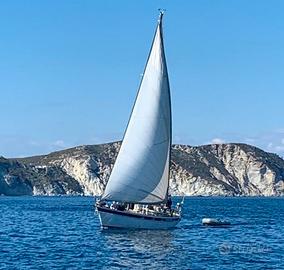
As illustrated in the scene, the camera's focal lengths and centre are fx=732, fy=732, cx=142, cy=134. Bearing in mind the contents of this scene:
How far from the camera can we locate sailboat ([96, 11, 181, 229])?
7256cm

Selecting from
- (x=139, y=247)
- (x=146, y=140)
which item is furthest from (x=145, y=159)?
(x=139, y=247)

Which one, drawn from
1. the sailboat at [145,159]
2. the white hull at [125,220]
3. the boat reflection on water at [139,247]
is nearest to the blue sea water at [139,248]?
the boat reflection on water at [139,247]

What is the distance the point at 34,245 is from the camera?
6084 cm

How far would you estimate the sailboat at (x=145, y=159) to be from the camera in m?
72.6

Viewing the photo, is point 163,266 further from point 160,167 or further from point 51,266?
point 160,167

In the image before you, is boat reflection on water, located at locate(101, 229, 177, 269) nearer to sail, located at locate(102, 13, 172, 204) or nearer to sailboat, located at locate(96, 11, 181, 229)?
sailboat, located at locate(96, 11, 181, 229)

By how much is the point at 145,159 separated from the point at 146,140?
1.92m

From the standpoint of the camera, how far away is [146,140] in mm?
73688

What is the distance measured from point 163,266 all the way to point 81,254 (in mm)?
8430

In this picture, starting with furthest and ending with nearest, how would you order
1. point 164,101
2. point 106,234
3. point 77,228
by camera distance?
point 77,228, point 164,101, point 106,234

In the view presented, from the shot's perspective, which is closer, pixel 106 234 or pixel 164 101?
pixel 106 234

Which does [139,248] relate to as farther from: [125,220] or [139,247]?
[125,220]

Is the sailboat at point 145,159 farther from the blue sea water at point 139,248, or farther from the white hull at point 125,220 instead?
the blue sea water at point 139,248

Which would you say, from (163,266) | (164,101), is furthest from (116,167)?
(163,266)
